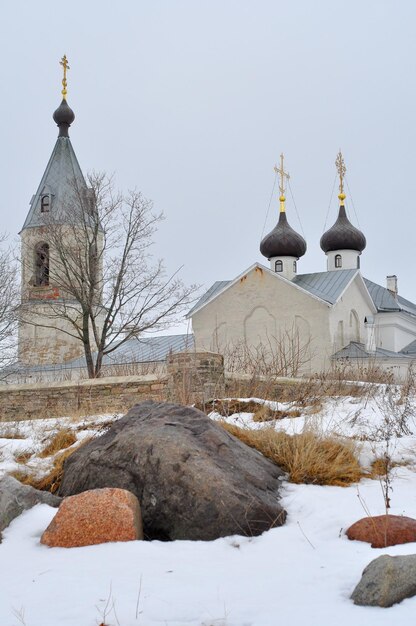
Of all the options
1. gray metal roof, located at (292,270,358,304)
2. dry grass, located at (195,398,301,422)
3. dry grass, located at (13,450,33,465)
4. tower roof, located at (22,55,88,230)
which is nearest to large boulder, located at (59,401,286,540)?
dry grass, located at (13,450,33,465)

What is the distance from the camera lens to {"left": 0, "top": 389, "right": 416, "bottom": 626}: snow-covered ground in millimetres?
3283


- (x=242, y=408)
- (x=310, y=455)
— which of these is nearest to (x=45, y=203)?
(x=242, y=408)

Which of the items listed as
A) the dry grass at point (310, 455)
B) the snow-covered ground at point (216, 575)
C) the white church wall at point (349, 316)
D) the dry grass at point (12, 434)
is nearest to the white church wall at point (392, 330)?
the white church wall at point (349, 316)

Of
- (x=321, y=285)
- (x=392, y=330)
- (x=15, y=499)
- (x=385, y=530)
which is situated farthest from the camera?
(x=392, y=330)

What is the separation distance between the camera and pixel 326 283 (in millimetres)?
30672

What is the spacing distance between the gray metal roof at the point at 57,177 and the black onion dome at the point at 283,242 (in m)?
9.00

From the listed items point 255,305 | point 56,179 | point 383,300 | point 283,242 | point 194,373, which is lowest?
point 194,373

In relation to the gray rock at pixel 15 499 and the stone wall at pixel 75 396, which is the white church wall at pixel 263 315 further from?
the gray rock at pixel 15 499

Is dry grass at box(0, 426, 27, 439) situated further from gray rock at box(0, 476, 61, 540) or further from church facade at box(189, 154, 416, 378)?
church facade at box(189, 154, 416, 378)

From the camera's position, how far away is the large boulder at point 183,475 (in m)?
4.54

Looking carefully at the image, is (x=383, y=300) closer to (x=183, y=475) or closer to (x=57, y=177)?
(x=57, y=177)

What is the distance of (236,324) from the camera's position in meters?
30.4

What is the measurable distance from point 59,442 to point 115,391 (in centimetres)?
481

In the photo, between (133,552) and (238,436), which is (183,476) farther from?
(238,436)
